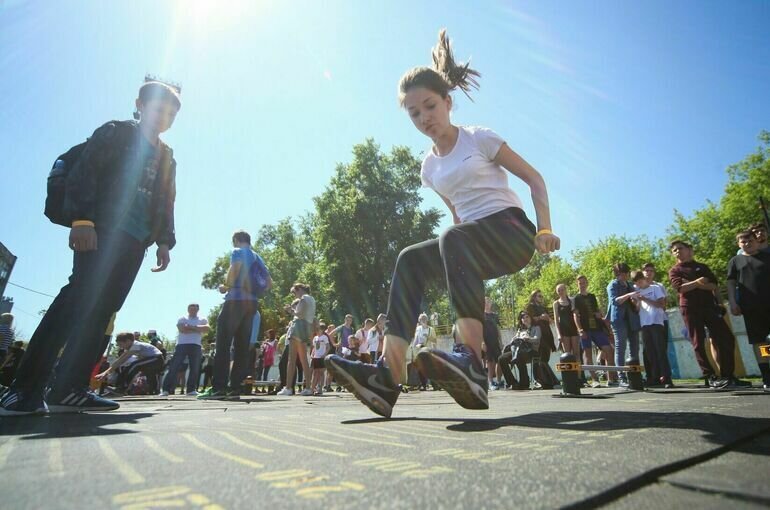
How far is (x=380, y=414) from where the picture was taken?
1.97 meters

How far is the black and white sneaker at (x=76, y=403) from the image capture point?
252 centimetres

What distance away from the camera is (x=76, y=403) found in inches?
101

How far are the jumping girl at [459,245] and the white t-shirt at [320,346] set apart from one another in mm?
6963

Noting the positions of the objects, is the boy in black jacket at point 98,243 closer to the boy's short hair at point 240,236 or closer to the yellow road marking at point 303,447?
the yellow road marking at point 303,447

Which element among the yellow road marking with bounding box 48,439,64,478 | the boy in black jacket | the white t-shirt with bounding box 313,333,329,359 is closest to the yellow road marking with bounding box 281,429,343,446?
the yellow road marking with bounding box 48,439,64,478

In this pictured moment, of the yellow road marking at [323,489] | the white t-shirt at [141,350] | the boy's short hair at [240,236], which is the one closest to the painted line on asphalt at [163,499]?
the yellow road marking at [323,489]

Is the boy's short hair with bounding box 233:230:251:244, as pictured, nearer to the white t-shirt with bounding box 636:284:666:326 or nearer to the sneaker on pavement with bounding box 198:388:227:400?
the sneaker on pavement with bounding box 198:388:227:400

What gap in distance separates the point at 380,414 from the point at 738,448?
4.25 ft

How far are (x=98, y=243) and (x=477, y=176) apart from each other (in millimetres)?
2234

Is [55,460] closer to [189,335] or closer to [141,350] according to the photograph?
[189,335]

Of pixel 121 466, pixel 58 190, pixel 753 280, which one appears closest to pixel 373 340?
pixel 753 280

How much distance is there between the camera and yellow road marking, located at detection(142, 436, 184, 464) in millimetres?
935

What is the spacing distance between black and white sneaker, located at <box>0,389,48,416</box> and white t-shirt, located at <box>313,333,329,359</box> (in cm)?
681

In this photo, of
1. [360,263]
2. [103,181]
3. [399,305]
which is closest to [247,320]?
[103,181]
